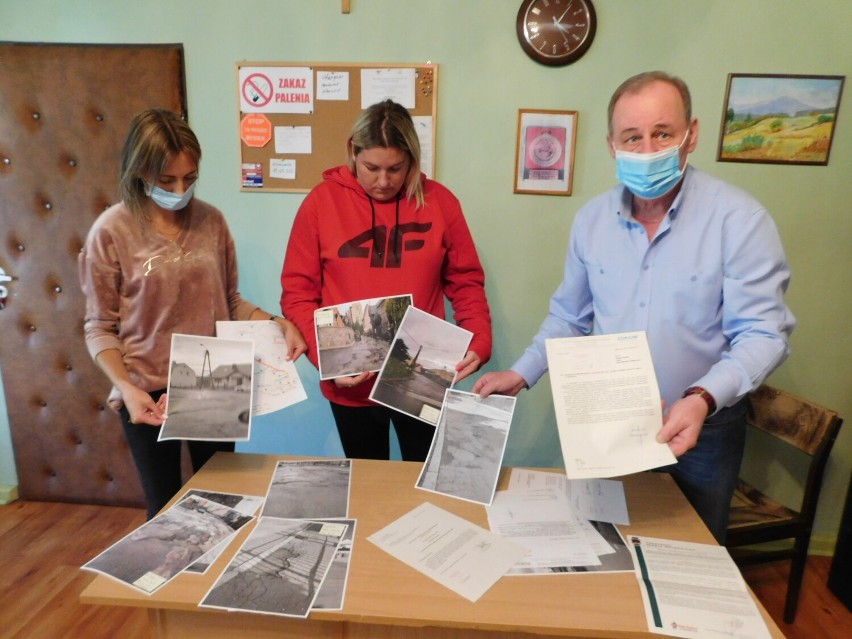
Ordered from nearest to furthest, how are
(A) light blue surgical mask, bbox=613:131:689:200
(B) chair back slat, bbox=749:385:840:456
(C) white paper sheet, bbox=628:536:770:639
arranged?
1. (C) white paper sheet, bbox=628:536:770:639
2. (A) light blue surgical mask, bbox=613:131:689:200
3. (B) chair back slat, bbox=749:385:840:456

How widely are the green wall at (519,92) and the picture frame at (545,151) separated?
0.04 m

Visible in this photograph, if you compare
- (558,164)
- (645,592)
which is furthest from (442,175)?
(645,592)

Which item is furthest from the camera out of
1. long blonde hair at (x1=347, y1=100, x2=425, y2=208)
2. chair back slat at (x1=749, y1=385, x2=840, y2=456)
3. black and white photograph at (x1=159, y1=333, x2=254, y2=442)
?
chair back slat at (x1=749, y1=385, x2=840, y2=456)

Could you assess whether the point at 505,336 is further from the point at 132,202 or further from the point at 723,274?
the point at 132,202

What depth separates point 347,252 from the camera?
1525 mm

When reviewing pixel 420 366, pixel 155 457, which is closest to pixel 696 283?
pixel 420 366

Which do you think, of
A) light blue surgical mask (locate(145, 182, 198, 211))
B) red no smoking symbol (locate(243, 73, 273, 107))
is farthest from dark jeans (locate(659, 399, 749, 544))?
red no smoking symbol (locate(243, 73, 273, 107))

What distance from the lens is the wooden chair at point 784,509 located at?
1.84 meters

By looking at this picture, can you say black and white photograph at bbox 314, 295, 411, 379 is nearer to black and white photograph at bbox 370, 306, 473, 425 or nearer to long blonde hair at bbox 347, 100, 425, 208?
black and white photograph at bbox 370, 306, 473, 425

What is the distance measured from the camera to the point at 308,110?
7.14 feet

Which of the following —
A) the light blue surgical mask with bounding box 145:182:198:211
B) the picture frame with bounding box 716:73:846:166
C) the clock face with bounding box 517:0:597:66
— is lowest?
the light blue surgical mask with bounding box 145:182:198:211

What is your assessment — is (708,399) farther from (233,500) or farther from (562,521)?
(233,500)

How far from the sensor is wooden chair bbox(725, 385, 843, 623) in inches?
72.3

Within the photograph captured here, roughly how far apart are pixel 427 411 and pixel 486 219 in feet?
3.58
